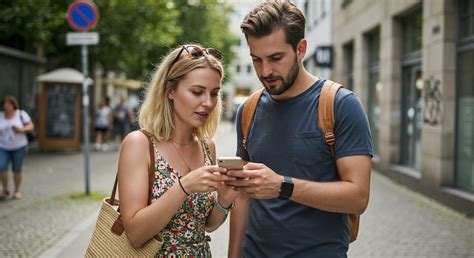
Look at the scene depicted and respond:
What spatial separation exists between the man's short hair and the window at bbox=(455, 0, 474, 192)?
23.8ft

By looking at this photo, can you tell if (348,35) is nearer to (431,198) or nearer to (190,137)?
(431,198)

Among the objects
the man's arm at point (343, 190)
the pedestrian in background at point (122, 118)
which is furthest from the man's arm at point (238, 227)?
the pedestrian in background at point (122, 118)

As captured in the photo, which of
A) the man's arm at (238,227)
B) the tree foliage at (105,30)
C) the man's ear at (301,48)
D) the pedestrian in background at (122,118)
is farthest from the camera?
the pedestrian in background at (122,118)

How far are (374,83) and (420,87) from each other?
385 cm

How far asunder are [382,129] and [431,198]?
397cm

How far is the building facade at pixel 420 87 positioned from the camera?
929cm

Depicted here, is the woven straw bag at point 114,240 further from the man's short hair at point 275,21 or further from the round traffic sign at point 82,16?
the round traffic sign at point 82,16

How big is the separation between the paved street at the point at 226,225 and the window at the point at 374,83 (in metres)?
3.50

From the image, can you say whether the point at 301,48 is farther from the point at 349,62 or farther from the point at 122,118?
the point at 122,118

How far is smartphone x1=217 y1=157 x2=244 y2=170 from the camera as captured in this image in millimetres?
2227

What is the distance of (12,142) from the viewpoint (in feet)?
33.1

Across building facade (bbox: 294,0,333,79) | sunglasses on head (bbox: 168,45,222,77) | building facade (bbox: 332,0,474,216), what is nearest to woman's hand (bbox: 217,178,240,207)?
sunglasses on head (bbox: 168,45,222,77)

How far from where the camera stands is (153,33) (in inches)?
888

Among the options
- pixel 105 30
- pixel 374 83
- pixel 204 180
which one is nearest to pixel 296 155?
pixel 204 180
